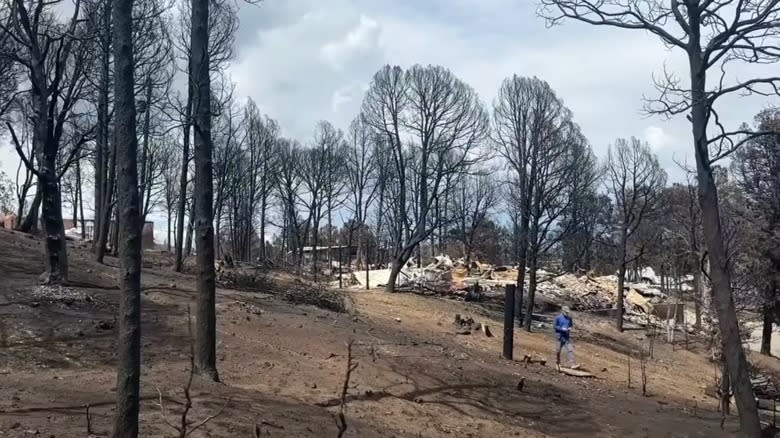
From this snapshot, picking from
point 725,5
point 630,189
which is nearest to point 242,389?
point 725,5

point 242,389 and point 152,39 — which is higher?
point 152,39

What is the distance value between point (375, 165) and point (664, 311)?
2080 centimetres

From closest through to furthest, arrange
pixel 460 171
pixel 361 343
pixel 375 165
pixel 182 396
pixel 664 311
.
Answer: pixel 182 396, pixel 361 343, pixel 460 171, pixel 664 311, pixel 375 165

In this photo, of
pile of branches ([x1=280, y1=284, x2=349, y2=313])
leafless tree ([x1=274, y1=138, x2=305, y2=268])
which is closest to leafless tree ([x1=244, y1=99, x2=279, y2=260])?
leafless tree ([x1=274, y1=138, x2=305, y2=268])

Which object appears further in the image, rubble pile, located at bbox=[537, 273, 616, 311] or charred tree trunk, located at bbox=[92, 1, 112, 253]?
rubble pile, located at bbox=[537, 273, 616, 311]

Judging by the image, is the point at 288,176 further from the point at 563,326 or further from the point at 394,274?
the point at 563,326

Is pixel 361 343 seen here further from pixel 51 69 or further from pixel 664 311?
pixel 664 311

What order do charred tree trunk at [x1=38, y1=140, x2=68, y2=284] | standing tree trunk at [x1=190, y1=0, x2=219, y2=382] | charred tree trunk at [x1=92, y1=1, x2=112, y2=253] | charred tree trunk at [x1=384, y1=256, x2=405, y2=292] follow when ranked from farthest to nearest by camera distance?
charred tree trunk at [x1=384, y1=256, x2=405, y2=292] → charred tree trunk at [x1=92, y1=1, x2=112, y2=253] → charred tree trunk at [x1=38, y1=140, x2=68, y2=284] → standing tree trunk at [x1=190, y1=0, x2=219, y2=382]

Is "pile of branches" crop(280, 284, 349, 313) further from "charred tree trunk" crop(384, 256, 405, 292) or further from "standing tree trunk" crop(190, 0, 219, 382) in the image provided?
"charred tree trunk" crop(384, 256, 405, 292)

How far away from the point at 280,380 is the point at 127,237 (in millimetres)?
5185

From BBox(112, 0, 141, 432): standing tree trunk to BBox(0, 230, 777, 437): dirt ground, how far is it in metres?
0.67

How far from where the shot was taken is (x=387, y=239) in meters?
55.9

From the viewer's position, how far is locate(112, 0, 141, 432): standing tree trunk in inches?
178

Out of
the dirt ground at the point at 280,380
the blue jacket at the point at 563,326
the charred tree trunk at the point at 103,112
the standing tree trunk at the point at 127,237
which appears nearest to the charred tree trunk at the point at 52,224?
the dirt ground at the point at 280,380
